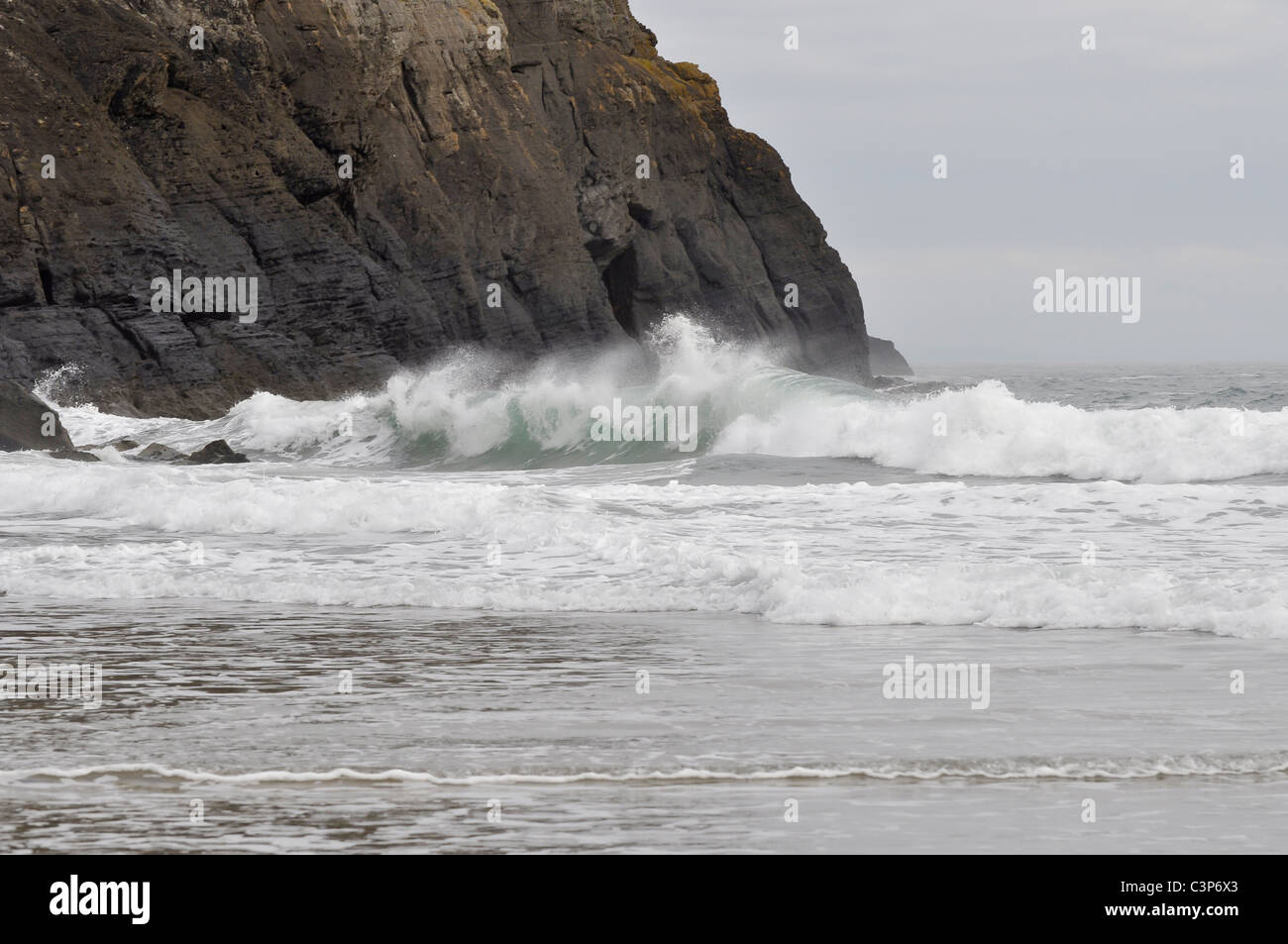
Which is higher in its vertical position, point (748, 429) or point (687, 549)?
point (748, 429)

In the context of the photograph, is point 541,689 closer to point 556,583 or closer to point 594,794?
point 594,794

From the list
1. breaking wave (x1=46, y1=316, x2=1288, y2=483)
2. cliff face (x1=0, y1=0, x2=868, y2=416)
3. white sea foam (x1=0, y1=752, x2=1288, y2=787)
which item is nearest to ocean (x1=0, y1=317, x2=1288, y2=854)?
white sea foam (x1=0, y1=752, x2=1288, y2=787)

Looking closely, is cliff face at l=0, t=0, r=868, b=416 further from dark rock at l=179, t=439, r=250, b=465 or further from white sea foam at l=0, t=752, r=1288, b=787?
white sea foam at l=0, t=752, r=1288, b=787

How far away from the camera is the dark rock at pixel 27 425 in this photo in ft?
77.0

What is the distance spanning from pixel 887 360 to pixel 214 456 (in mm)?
99050

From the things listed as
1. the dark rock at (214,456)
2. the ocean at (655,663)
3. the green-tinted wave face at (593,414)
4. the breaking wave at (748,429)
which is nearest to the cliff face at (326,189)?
the breaking wave at (748,429)

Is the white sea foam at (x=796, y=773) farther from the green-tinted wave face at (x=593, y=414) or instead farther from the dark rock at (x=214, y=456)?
the dark rock at (x=214, y=456)

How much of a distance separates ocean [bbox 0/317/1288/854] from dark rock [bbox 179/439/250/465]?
5.95 metres

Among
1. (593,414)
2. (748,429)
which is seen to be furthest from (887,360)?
(748,429)

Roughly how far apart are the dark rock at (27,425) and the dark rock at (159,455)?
4.09ft

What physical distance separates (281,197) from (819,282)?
38.2 metres

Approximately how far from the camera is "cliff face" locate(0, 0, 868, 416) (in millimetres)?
32312

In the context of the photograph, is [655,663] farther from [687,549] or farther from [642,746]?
[687,549]

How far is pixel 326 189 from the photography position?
39.0 m
